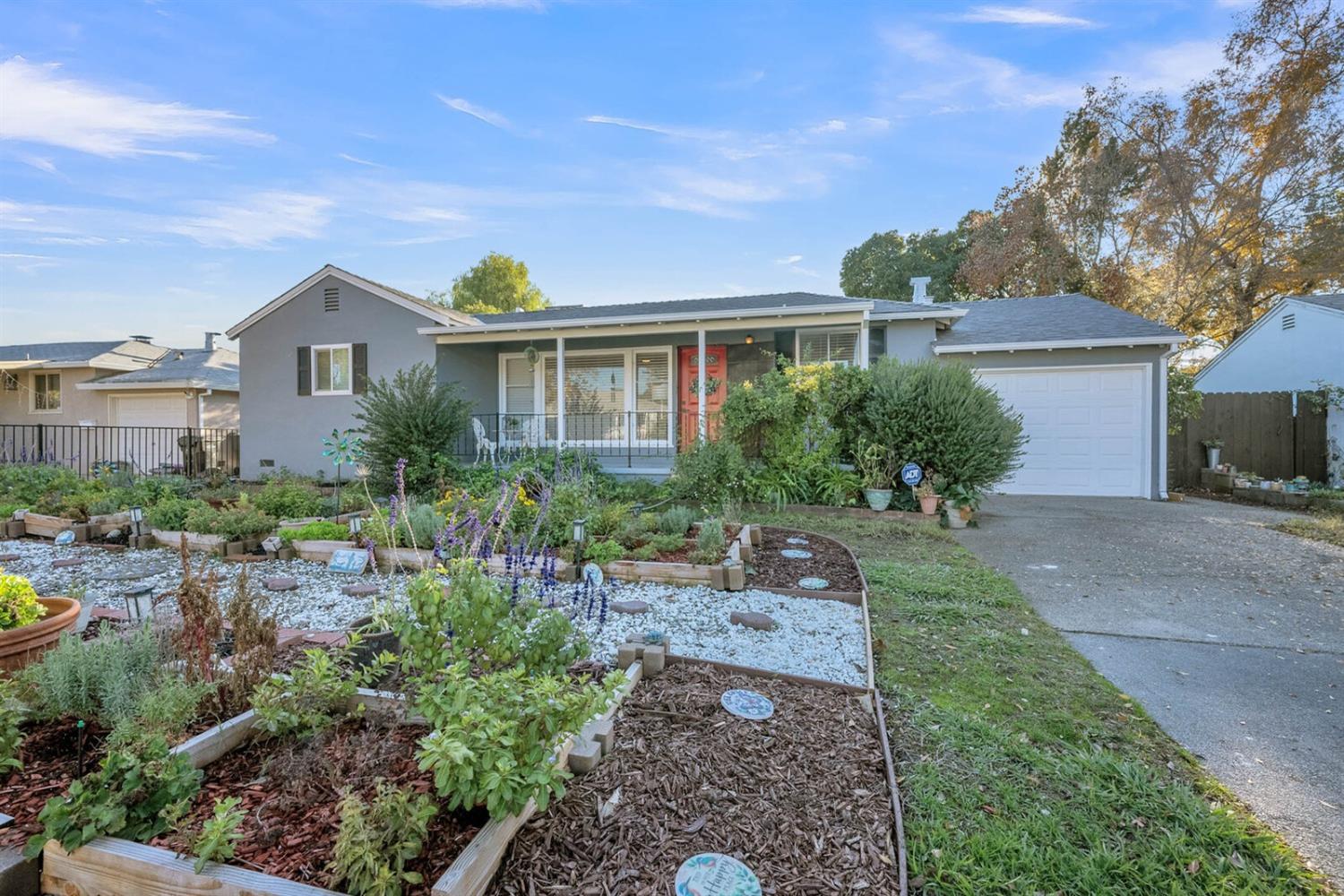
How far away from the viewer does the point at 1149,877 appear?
1675mm

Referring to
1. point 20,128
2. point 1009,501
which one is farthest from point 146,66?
point 1009,501

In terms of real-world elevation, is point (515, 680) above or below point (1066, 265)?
below

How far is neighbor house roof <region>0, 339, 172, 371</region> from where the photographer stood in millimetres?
16094

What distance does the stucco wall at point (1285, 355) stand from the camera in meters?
12.1

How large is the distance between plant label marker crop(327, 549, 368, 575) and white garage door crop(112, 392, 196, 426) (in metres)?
14.4

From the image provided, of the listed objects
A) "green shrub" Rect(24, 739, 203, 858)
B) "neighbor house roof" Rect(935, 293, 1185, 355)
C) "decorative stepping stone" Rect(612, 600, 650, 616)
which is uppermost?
"neighbor house roof" Rect(935, 293, 1185, 355)

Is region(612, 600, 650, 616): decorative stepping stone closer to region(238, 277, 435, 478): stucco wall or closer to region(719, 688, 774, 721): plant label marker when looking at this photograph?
region(719, 688, 774, 721): plant label marker

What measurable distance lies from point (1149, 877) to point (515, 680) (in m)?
1.89

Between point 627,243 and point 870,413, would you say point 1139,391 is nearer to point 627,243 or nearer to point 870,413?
point 870,413

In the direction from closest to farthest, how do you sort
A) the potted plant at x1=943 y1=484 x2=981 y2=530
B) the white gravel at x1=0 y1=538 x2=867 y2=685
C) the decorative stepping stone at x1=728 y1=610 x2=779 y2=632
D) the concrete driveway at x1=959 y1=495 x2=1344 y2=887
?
the concrete driveway at x1=959 y1=495 x2=1344 y2=887
the white gravel at x1=0 y1=538 x2=867 y2=685
the decorative stepping stone at x1=728 y1=610 x2=779 y2=632
the potted plant at x1=943 y1=484 x2=981 y2=530

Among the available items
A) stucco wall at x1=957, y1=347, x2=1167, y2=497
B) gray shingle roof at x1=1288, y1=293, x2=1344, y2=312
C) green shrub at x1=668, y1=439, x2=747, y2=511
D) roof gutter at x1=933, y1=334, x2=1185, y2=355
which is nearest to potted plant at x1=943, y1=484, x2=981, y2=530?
green shrub at x1=668, y1=439, x2=747, y2=511

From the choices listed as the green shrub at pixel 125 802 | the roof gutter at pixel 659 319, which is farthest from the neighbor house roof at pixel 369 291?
the green shrub at pixel 125 802

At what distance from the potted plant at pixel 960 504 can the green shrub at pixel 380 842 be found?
7.25m

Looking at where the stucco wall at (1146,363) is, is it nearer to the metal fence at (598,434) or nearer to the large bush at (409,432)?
the metal fence at (598,434)
